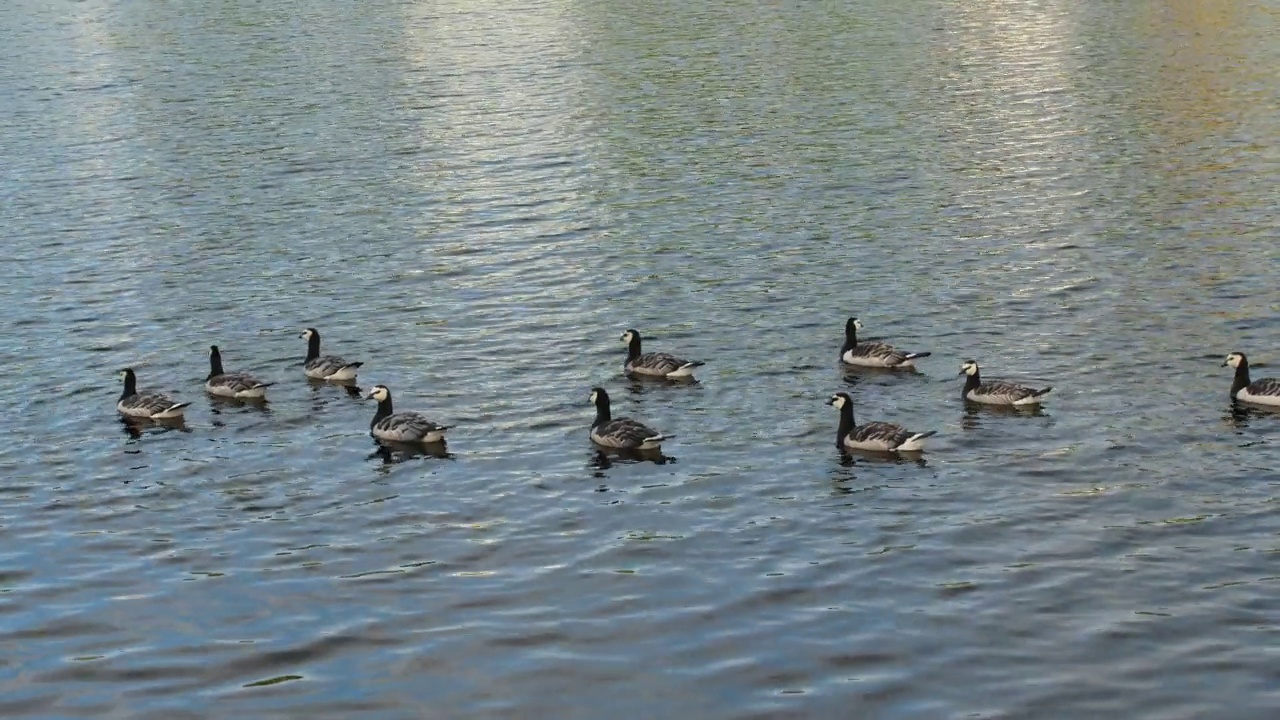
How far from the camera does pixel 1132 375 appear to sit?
3256 cm

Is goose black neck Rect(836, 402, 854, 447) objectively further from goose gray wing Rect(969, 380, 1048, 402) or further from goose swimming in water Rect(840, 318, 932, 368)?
goose swimming in water Rect(840, 318, 932, 368)

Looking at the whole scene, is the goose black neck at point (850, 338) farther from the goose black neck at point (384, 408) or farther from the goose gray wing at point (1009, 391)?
the goose black neck at point (384, 408)

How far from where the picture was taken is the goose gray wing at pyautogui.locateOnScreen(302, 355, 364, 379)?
3484 centimetres

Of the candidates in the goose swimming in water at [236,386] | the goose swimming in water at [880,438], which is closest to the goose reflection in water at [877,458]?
the goose swimming in water at [880,438]

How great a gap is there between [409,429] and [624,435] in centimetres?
365

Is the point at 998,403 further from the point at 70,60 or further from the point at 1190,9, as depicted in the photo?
the point at 70,60

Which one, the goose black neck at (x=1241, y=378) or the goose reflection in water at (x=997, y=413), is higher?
the goose black neck at (x=1241, y=378)

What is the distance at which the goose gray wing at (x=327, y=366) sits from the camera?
114ft

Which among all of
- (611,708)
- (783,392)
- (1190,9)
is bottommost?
(611,708)

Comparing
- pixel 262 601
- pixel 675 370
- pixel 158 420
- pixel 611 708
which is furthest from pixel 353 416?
pixel 611 708

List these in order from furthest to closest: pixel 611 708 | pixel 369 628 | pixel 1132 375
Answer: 1. pixel 1132 375
2. pixel 369 628
3. pixel 611 708

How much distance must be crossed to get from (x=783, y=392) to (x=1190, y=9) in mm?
55921

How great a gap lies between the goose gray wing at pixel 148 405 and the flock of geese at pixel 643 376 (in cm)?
2

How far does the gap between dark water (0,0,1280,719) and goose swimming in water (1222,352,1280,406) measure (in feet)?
1.51
